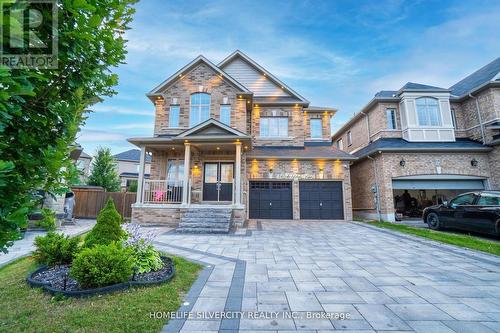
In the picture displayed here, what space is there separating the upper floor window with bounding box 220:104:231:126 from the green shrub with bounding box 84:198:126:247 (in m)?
8.89

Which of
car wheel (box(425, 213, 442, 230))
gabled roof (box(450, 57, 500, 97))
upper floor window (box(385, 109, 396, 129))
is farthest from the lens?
upper floor window (box(385, 109, 396, 129))

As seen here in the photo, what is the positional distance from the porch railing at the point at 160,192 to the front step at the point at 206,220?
1738mm

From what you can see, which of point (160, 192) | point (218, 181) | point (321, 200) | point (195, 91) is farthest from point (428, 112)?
point (160, 192)

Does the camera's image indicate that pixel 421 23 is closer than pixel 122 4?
No

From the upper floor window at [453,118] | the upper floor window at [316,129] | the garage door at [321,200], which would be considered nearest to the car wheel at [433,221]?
the garage door at [321,200]

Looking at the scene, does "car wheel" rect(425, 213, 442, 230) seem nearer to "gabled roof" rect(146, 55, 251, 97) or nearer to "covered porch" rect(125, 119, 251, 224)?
"covered porch" rect(125, 119, 251, 224)

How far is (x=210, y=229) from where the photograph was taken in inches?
359

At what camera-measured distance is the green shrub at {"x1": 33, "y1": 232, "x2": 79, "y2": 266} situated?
14.7ft

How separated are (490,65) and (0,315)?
26.0 meters

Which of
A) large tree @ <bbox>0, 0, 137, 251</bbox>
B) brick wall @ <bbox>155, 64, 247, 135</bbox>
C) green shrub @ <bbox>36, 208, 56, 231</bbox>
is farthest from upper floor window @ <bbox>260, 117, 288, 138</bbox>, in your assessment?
green shrub @ <bbox>36, 208, 56, 231</bbox>

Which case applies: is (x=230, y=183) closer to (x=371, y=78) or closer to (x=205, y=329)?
(x=205, y=329)

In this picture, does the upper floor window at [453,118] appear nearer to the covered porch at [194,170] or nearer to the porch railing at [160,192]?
the covered porch at [194,170]

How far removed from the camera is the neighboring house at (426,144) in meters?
12.7

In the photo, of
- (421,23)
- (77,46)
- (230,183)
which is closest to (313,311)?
(77,46)
